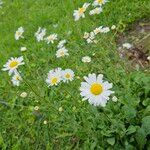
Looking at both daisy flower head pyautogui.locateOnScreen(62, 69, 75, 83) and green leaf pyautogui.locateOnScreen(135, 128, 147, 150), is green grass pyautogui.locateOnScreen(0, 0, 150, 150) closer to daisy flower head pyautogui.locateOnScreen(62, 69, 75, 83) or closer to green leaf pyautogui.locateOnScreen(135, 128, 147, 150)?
green leaf pyautogui.locateOnScreen(135, 128, 147, 150)

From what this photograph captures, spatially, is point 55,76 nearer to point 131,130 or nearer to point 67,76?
point 67,76

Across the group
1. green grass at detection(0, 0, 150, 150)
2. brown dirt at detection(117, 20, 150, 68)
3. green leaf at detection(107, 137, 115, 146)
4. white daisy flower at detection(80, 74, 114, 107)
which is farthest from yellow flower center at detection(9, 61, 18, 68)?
brown dirt at detection(117, 20, 150, 68)

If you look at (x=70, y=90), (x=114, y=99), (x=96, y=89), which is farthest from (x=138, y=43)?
(x=96, y=89)

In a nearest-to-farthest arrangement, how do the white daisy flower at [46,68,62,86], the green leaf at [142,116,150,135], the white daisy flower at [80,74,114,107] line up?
the white daisy flower at [80,74,114,107]
the white daisy flower at [46,68,62,86]
the green leaf at [142,116,150,135]

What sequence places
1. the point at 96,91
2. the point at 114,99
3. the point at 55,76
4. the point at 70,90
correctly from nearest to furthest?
the point at 96,91, the point at 55,76, the point at 114,99, the point at 70,90

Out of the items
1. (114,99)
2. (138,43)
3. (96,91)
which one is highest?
(138,43)

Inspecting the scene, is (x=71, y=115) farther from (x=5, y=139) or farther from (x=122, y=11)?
(x=122, y=11)

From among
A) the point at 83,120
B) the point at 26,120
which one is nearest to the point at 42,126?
the point at 26,120
